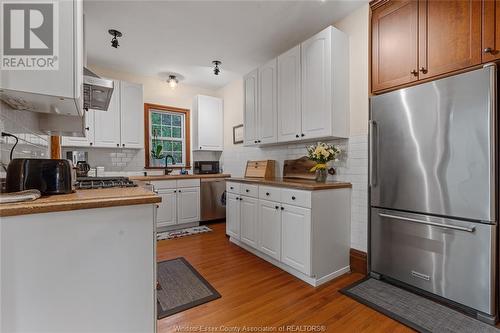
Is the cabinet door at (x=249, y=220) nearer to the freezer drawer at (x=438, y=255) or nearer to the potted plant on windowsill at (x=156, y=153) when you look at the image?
the freezer drawer at (x=438, y=255)

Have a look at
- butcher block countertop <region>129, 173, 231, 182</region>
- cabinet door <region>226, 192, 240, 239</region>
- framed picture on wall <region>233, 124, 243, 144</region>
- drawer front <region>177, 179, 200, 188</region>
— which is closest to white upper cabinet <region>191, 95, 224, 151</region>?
framed picture on wall <region>233, 124, 243, 144</region>

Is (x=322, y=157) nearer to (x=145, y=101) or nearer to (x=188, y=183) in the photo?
(x=188, y=183)

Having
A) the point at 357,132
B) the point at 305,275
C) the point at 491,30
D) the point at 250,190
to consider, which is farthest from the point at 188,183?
the point at 491,30

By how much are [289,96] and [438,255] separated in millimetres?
2024

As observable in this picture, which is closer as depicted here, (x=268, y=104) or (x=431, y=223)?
(x=431, y=223)

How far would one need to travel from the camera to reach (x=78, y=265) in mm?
998

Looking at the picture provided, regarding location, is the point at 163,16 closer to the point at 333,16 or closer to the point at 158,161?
the point at 333,16

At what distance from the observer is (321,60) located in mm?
2418

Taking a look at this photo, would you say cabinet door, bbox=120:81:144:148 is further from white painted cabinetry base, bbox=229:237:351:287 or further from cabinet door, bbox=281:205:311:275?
cabinet door, bbox=281:205:311:275

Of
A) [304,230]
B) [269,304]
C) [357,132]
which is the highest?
[357,132]

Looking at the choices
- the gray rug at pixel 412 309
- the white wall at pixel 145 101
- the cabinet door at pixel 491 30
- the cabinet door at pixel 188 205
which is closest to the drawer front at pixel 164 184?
the cabinet door at pixel 188 205

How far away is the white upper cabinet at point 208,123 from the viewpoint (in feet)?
14.8

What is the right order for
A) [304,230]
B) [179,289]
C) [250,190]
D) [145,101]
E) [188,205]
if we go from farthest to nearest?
1. [145,101]
2. [188,205]
3. [250,190]
4. [304,230]
5. [179,289]

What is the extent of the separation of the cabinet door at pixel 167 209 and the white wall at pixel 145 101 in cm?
77
